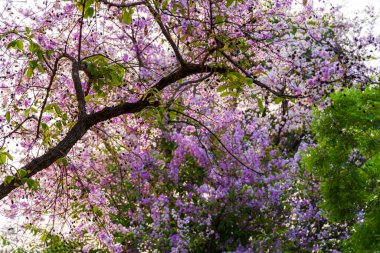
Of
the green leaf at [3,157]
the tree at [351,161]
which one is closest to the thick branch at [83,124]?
the green leaf at [3,157]

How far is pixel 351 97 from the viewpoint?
12.0 metres

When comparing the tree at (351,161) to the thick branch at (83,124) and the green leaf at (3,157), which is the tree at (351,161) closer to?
the thick branch at (83,124)

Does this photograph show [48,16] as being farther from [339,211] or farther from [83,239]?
[339,211]

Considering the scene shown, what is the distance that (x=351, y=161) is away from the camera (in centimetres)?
A: 1211

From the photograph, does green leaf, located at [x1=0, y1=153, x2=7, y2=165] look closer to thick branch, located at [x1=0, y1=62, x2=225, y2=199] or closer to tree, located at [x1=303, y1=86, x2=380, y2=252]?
thick branch, located at [x1=0, y1=62, x2=225, y2=199]

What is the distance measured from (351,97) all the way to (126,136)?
192 inches

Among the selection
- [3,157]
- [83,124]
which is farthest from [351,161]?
[3,157]

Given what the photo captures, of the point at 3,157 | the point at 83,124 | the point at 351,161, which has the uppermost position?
the point at 351,161

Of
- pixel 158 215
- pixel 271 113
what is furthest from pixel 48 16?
pixel 271 113

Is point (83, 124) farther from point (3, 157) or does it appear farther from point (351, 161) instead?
point (351, 161)

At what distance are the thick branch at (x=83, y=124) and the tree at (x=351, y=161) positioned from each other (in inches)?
235

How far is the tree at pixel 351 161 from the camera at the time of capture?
10.7m

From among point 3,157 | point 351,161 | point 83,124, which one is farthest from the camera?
point 351,161

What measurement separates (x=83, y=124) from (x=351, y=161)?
8202 millimetres
